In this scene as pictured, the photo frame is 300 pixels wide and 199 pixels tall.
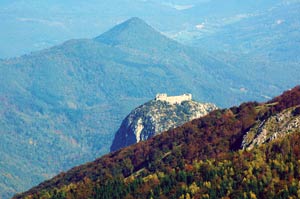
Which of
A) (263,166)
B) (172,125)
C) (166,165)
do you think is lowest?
(172,125)

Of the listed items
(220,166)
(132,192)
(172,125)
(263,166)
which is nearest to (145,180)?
(132,192)

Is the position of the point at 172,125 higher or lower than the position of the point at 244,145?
lower

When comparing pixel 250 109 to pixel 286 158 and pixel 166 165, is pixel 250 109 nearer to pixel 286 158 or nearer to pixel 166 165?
pixel 166 165

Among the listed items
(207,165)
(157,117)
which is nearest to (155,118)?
(157,117)

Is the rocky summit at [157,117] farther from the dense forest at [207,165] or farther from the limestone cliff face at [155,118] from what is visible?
the dense forest at [207,165]

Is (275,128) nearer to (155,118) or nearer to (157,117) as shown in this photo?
(155,118)

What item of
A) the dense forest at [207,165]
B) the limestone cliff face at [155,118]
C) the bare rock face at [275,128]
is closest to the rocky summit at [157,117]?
the limestone cliff face at [155,118]
